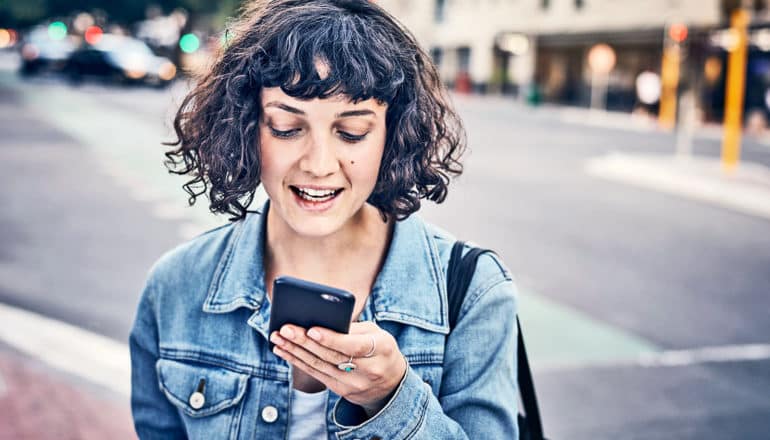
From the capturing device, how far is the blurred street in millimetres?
5016

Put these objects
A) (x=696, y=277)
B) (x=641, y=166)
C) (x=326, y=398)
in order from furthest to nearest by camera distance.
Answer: (x=641, y=166) < (x=696, y=277) < (x=326, y=398)

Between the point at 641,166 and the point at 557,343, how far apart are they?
1142 centimetres

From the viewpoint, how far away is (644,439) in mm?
4555

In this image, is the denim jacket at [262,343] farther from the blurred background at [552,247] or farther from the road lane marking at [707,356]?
the road lane marking at [707,356]

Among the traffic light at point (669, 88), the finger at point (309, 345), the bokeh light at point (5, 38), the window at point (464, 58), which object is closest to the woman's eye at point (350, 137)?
the finger at point (309, 345)

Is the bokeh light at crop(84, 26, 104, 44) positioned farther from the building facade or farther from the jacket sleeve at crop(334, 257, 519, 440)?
the jacket sleeve at crop(334, 257, 519, 440)

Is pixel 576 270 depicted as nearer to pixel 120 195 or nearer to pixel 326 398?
pixel 120 195

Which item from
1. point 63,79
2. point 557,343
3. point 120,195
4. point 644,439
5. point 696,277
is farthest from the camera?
point 63,79

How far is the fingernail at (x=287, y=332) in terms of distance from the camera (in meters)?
1.43

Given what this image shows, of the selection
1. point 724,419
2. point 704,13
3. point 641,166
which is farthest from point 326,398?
point 704,13

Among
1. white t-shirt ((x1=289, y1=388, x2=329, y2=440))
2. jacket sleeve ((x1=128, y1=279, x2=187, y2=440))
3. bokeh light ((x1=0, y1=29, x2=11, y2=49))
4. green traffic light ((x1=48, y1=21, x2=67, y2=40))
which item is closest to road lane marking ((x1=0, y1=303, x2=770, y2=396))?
jacket sleeve ((x1=128, y1=279, x2=187, y2=440))

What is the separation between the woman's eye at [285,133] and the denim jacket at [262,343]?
27cm

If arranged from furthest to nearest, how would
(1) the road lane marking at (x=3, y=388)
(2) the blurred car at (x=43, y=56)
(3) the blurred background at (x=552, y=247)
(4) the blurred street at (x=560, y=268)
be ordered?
(2) the blurred car at (x=43, y=56) < (4) the blurred street at (x=560, y=268) < (3) the blurred background at (x=552, y=247) < (1) the road lane marking at (x=3, y=388)

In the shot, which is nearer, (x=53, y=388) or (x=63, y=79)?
(x=53, y=388)
